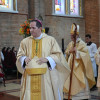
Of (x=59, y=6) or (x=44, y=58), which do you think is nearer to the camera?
(x=44, y=58)

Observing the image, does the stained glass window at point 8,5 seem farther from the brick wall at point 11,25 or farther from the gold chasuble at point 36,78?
the gold chasuble at point 36,78

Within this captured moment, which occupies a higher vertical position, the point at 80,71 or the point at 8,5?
the point at 8,5

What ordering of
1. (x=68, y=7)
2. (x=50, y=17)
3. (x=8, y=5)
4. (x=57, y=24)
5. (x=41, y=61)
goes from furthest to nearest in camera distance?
(x=68, y=7) < (x=57, y=24) < (x=50, y=17) < (x=8, y=5) < (x=41, y=61)

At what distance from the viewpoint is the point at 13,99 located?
712 centimetres

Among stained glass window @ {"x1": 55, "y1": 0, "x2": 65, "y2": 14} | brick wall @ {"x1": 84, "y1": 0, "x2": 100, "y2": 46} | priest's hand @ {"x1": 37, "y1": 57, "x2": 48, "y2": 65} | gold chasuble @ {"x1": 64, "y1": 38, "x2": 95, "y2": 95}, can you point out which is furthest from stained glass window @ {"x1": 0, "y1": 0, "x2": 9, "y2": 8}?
priest's hand @ {"x1": 37, "y1": 57, "x2": 48, "y2": 65}

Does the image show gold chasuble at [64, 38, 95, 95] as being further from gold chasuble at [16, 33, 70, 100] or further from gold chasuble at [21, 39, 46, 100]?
gold chasuble at [21, 39, 46, 100]

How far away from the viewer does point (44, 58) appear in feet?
13.5

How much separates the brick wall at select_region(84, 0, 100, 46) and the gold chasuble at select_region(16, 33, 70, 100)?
47.6 ft

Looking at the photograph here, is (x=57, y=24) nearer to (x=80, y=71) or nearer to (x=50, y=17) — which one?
(x=50, y=17)

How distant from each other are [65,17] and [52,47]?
47.7ft

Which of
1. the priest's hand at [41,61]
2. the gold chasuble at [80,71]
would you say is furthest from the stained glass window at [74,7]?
the priest's hand at [41,61]

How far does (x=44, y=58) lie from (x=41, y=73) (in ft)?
0.82

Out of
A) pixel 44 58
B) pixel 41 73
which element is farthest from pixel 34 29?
pixel 41 73

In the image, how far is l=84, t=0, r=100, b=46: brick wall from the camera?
61.3ft
